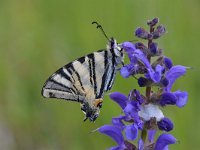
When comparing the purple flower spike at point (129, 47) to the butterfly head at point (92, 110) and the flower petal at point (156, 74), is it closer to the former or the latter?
the flower petal at point (156, 74)

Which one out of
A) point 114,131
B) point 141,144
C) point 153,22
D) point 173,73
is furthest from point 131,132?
point 153,22

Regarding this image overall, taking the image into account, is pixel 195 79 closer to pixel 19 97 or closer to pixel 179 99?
pixel 19 97

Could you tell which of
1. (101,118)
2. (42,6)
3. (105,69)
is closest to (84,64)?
(105,69)

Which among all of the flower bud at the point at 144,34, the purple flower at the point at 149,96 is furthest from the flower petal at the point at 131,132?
the flower bud at the point at 144,34

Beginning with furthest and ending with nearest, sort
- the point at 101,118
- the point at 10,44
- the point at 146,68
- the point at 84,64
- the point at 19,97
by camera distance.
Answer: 1. the point at 10,44
2. the point at 19,97
3. the point at 101,118
4. the point at 84,64
5. the point at 146,68

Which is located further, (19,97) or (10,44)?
(10,44)
